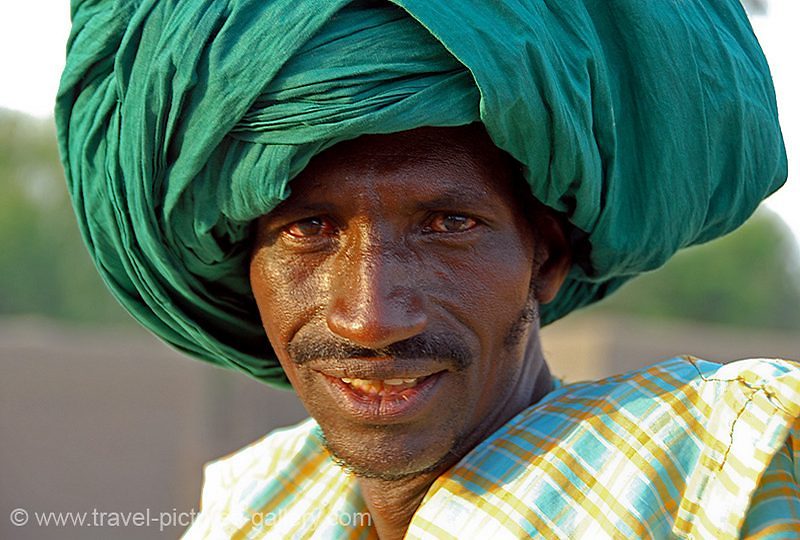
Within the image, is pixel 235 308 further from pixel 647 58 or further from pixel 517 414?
pixel 647 58

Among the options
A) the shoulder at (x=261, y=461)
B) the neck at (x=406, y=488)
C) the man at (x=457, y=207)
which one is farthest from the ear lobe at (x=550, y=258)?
the shoulder at (x=261, y=461)

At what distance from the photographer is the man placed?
1781mm

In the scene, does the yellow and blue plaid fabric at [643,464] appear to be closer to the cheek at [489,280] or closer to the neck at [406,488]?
the neck at [406,488]

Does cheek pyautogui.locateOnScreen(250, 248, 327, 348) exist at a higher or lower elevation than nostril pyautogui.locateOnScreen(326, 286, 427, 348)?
lower

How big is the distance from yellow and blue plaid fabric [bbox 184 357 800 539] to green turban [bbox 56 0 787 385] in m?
0.31

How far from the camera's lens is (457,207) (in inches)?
76.8

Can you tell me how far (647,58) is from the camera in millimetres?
1955

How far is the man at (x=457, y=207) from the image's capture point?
178 cm

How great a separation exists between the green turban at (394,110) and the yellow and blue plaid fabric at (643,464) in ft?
1.01

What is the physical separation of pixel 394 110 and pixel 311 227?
0.98 ft

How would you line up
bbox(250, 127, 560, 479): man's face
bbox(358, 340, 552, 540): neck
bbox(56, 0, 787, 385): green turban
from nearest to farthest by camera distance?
bbox(56, 0, 787, 385): green turban → bbox(250, 127, 560, 479): man's face → bbox(358, 340, 552, 540): neck

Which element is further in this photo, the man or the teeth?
the teeth

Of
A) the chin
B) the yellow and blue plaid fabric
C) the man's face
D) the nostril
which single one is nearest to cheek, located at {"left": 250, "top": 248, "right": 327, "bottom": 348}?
the man's face

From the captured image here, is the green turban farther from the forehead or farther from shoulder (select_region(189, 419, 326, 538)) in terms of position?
shoulder (select_region(189, 419, 326, 538))
